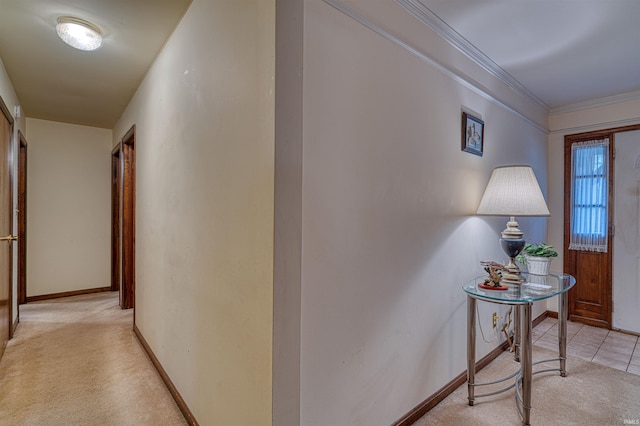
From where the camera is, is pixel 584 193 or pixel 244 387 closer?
pixel 244 387

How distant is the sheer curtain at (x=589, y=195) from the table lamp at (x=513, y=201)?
1926mm

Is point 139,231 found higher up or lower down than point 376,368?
higher up

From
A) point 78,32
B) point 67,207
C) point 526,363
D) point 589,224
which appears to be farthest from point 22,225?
point 589,224

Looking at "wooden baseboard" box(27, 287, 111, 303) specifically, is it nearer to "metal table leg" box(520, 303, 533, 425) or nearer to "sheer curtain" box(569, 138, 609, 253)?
"metal table leg" box(520, 303, 533, 425)

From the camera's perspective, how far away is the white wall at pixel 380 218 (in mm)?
1320

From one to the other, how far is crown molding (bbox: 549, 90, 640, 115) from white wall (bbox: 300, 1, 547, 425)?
203 cm

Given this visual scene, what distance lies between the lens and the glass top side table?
173cm

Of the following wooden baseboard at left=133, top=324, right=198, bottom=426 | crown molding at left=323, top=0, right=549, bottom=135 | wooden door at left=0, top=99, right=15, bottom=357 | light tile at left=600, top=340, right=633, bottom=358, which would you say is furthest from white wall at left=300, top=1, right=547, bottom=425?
wooden door at left=0, top=99, right=15, bottom=357

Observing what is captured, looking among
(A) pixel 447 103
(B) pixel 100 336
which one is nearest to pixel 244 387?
(A) pixel 447 103

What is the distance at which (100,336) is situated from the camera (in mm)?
3000

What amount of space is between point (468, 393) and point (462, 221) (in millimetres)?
1105

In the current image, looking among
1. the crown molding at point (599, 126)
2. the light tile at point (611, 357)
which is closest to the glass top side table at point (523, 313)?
the light tile at point (611, 357)

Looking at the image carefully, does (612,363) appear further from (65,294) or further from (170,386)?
(65,294)

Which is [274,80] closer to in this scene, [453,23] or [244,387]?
[244,387]
